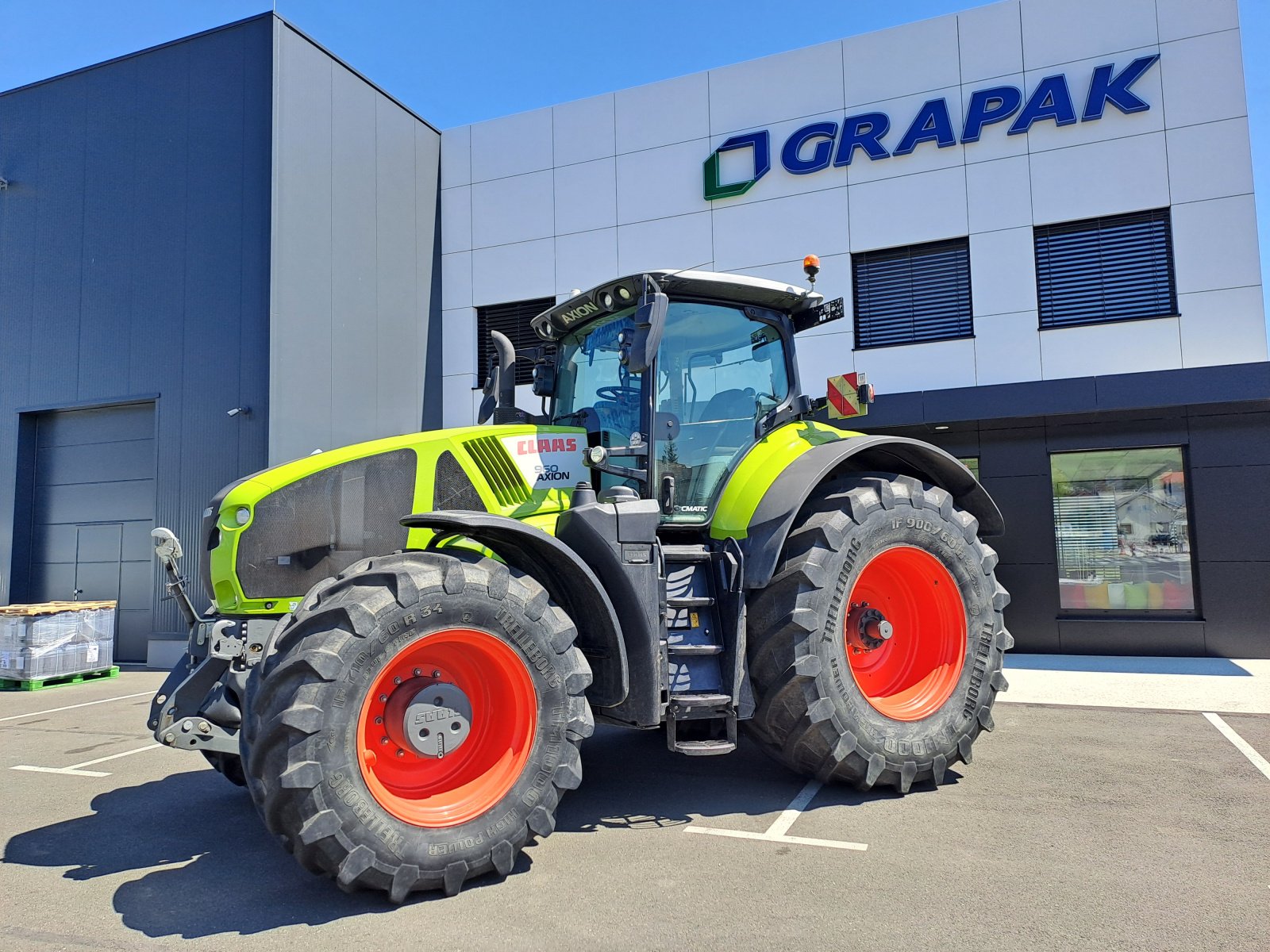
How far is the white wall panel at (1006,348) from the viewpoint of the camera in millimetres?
11180

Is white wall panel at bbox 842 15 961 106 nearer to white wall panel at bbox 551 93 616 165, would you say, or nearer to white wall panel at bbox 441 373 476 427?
white wall panel at bbox 551 93 616 165

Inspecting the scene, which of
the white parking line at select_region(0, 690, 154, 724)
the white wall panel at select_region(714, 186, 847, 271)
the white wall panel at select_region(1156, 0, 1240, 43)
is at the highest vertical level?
the white wall panel at select_region(1156, 0, 1240, 43)

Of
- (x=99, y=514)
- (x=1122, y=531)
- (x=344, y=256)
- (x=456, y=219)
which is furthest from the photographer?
(x=456, y=219)

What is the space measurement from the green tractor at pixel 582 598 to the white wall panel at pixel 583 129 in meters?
8.57

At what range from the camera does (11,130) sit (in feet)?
45.5

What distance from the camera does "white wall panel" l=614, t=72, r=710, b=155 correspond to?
43.1 feet

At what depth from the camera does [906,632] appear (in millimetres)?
5699

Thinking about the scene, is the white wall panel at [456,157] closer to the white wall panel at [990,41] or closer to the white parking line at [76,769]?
the white wall panel at [990,41]

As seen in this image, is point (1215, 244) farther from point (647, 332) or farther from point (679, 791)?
point (679, 791)

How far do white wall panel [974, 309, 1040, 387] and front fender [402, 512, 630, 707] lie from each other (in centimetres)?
856

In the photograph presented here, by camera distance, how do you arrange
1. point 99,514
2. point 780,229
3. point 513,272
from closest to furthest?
point 780,229 → point 99,514 → point 513,272

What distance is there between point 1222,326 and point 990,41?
4776 millimetres

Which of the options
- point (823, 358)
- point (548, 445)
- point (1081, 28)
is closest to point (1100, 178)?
point (1081, 28)

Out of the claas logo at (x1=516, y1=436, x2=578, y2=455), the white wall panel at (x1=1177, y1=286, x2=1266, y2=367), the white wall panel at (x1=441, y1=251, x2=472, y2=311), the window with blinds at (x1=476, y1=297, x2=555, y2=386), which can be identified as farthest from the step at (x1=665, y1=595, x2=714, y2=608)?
the white wall panel at (x1=441, y1=251, x2=472, y2=311)
